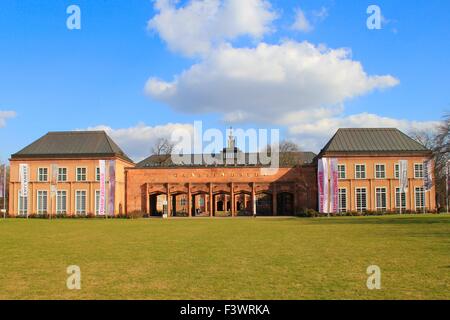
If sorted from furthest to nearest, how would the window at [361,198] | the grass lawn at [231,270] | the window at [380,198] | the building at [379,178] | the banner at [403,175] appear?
the window at [361,198] < the window at [380,198] < the building at [379,178] < the banner at [403,175] < the grass lawn at [231,270]

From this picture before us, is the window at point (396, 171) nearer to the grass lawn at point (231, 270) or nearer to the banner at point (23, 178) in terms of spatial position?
the grass lawn at point (231, 270)

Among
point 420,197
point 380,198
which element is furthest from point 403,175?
point 380,198

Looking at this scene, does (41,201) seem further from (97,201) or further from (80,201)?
(97,201)

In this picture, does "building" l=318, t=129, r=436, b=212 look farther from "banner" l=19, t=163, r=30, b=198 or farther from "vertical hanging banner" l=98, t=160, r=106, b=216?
"banner" l=19, t=163, r=30, b=198

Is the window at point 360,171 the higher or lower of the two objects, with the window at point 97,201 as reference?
higher

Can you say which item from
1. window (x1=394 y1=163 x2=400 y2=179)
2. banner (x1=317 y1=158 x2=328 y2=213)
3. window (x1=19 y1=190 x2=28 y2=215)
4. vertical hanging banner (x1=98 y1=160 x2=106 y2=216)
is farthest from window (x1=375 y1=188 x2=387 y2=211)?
window (x1=19 y1=190 x2=28 y2=215)

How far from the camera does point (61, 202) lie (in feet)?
204

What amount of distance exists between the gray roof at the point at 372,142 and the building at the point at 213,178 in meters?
0.12

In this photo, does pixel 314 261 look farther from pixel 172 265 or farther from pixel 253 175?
pixel 253 175

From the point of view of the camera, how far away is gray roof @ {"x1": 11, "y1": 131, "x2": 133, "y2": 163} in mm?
62156

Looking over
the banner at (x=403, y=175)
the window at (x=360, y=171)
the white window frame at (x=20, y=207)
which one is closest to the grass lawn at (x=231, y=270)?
the banner at (x=403, y=175)

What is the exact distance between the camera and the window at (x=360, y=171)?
6039cm
